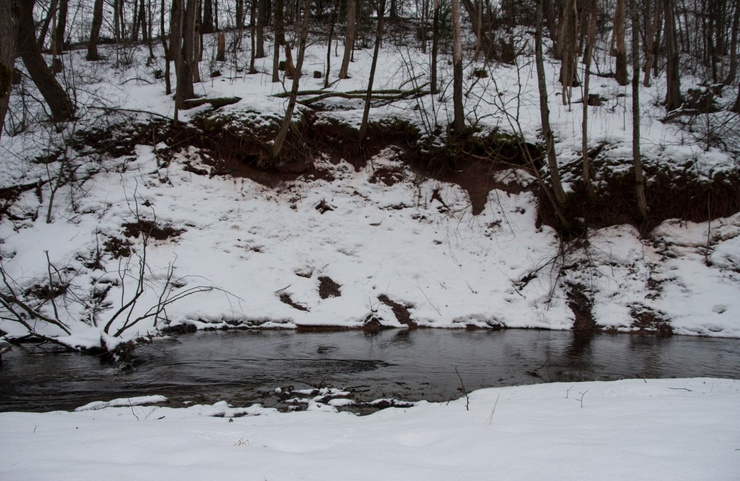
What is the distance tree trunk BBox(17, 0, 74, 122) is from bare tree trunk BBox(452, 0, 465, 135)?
1184 cm

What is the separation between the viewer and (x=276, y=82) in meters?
18.7

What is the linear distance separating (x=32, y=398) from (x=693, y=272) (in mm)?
13655

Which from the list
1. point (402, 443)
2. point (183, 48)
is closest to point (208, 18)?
point (183, 48)

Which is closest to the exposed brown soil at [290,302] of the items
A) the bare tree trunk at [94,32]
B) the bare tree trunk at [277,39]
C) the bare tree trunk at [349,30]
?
the bare tree trunk at [277,39]

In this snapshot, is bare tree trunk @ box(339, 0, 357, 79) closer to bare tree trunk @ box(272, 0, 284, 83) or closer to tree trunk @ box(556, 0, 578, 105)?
bare tree trunk @ box(272, 0, 284, 83)

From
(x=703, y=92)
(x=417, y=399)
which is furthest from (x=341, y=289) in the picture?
(x=703, y=92)

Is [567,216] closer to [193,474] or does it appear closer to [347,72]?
[347,72]

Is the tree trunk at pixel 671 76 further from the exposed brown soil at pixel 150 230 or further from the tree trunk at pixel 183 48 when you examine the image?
the exposed brown soil at pixel 150 230

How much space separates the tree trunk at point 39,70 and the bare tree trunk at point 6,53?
9.97 m

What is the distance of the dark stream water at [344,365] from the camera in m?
6.10

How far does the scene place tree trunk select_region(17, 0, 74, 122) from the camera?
1328 centimetres

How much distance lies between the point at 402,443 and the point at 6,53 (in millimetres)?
5292

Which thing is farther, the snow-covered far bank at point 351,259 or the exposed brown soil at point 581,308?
the exposed brown soil at point 581,308

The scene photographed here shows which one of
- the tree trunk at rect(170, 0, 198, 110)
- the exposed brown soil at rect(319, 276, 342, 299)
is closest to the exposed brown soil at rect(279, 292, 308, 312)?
the exposed brown soil at rect(319, 276, 342, 299)
